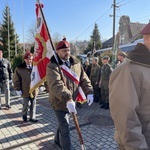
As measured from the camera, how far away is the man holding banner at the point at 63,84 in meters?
2.93

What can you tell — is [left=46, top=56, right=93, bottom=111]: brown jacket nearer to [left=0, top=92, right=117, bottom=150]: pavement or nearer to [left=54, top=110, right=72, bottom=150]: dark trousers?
[left=54, top=110, right=72, bottom=150]: dark trousers

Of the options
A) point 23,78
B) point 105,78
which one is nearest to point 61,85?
point 23,78

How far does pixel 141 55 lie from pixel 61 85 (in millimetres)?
1572

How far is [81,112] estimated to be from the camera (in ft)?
21.0

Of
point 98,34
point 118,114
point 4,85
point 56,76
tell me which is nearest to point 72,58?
point 56,76

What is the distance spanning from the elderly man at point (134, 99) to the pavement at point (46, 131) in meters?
2.44

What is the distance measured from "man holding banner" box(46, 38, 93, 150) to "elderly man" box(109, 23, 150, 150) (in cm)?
137

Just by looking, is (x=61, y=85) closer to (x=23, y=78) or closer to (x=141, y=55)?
(x=141, y=55)

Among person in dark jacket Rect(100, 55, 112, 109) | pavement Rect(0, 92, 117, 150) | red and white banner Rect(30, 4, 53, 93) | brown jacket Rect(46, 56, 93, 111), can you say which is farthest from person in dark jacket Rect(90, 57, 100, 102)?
brown jacket Rect(46, 56, 93, 111)

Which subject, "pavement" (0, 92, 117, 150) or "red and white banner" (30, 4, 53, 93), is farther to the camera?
"pavement" (0, 92, 117, 150)

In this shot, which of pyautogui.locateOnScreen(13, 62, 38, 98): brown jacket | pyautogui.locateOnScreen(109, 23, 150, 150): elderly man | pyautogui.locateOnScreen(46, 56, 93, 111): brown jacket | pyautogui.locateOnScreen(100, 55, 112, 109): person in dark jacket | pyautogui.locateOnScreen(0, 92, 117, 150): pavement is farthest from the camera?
pyautogui.locateOnScreen(100, 55, 112, 109): person in dark jacket

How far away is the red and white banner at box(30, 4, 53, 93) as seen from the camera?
11.9 ft

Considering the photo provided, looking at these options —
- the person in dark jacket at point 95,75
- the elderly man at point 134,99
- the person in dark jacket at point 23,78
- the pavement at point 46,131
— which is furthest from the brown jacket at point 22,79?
the elderly man at point 134,99

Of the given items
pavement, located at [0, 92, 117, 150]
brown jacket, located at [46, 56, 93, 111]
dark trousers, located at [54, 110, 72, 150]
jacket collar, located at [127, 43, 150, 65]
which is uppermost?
jacket collar, located at [127, 43, 150, 65]
